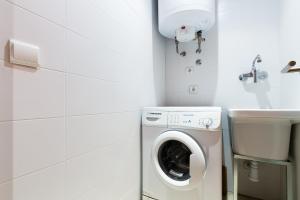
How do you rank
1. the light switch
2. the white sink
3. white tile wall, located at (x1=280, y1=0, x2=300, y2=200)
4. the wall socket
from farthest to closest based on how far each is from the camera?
the wall socket < white tile wall, located at (x1=280, y1=0, x2=300, y2=200) < the white sink < the light switch

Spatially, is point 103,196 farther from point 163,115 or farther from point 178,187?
point 163,115

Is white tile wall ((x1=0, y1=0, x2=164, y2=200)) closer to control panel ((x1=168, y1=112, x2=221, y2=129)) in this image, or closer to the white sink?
control panel ((x1=168, y1=112, x2=221, y2=129))

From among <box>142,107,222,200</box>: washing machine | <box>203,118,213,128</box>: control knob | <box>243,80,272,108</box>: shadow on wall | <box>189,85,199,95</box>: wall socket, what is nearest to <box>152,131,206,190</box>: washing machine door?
<box>142,107,222,200</box>: washing machine

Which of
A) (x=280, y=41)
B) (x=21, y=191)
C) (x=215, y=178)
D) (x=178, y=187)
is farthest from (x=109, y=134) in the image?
(x=280, y=41)

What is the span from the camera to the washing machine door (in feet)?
3.92

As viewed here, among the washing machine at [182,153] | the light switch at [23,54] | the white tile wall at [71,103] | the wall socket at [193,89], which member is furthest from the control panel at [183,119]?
the light switch at [23,54]

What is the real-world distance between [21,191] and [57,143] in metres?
0.20

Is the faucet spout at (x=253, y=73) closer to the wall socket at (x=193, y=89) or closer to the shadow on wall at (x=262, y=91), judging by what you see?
the shadow on wall at (x=262, y=91)

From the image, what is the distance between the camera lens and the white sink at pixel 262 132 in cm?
106

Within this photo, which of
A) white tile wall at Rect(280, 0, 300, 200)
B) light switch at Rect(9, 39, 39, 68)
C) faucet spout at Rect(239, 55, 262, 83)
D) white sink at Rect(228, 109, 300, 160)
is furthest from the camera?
faucet spout at Rect(239, 55, 262, 83)

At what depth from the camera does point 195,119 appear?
126cm

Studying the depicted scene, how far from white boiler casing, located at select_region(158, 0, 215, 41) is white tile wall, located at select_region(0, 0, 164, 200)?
294 millimetres

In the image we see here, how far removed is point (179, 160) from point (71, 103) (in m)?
0.98

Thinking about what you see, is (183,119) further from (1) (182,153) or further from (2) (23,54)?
(2) (23,54)
